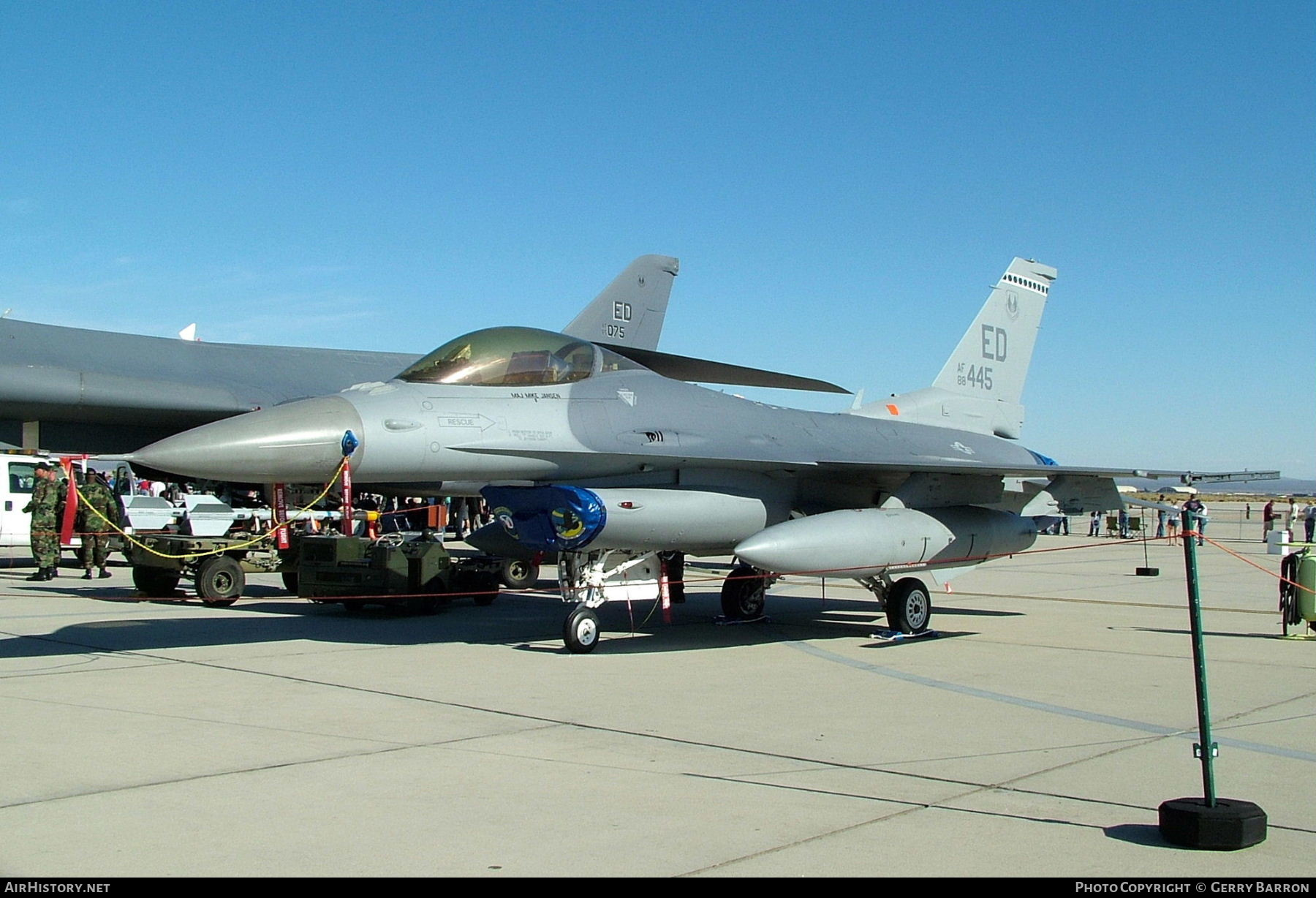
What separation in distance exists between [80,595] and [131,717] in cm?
841

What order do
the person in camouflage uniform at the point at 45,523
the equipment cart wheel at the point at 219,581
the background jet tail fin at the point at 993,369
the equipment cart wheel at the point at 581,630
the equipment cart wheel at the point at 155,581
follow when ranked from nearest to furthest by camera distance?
the equipment cart wheel at the point at 581,630 < the equipment cart wheel at the point at 219,581 < the equipment cart wheel at the point at 155,581 < the background jet tail fin at the point at 993,369 < the person in camouflage uniform at the point at 45,523

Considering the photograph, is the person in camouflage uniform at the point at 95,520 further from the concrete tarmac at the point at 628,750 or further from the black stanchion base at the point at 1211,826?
the black stanchion base at the point at 1211,826

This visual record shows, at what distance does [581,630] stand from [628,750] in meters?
3.56

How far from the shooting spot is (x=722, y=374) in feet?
53.5

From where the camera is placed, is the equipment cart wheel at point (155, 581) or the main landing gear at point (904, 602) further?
the equipment cart wheel at point (155, 581)

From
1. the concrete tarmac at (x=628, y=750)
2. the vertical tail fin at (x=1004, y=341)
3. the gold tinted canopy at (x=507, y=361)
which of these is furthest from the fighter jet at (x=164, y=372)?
the gold tinted canopy at (x=507, y=361)

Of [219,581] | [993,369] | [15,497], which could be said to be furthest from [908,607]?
[15,497]

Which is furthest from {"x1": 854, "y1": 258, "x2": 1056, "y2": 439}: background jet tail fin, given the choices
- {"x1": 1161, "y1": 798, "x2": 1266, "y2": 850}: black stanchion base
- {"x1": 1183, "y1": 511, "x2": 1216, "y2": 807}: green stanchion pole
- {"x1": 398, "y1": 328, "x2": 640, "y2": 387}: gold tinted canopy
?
{"x1": 1161, "y1": 798, "x2": 1266, "y2": 850}: black stanchion base

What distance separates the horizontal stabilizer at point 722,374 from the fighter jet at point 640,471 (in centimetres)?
357

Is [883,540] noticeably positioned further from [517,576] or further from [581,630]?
[517,576]

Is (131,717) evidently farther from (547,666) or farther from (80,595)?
(80,595)

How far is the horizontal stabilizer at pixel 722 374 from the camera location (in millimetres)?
15125

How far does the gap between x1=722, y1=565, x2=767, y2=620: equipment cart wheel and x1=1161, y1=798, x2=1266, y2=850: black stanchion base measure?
781 cm

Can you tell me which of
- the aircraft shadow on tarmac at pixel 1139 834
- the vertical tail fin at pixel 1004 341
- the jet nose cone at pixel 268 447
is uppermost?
the vertical tail fin at pixel 1004 341
